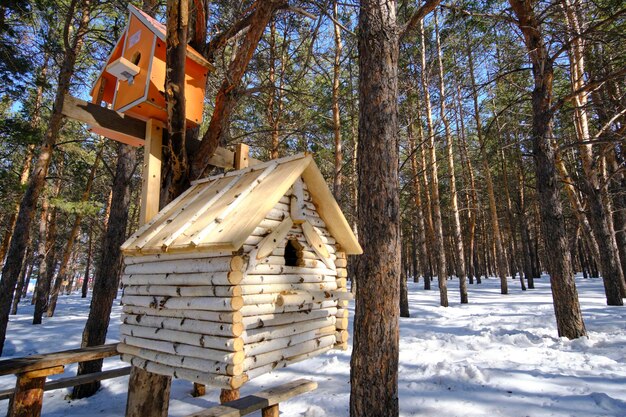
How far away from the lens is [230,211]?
7.83 feet

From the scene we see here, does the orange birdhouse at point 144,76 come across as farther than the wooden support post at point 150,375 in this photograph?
Yes

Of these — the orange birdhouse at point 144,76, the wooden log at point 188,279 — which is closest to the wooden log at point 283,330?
the wooden log at point 188,279

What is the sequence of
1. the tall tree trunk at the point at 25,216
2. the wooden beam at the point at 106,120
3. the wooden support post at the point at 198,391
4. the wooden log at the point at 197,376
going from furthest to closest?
the tall tree trunk at the point at 25,216, the wooden support post at the point at 198,391, the wooden beam at the point at 106,120, the wooden log at the point at 197,376

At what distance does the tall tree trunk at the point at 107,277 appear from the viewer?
227 inches

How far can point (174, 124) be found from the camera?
303 centimetres

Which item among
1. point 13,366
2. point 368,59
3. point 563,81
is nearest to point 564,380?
point 368,59

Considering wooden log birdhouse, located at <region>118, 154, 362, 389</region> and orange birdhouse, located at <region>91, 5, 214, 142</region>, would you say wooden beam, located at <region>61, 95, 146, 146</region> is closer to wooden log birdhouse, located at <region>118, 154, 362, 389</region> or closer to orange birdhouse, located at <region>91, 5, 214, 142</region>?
orange birdhouse, located at <region>91, 5, 214, 142</region>

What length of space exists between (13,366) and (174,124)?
3.12m

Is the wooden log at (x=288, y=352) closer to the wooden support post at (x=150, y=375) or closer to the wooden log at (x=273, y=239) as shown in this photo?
the wooden log at (x=273, y=239)

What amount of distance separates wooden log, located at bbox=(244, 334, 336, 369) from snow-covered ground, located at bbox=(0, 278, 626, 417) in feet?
5.89

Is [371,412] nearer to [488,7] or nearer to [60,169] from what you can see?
[488,7]

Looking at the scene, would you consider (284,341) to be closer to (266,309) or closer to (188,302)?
(266,309)

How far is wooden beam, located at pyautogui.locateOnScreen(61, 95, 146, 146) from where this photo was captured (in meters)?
2.76

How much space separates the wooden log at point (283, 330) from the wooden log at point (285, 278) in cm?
31
